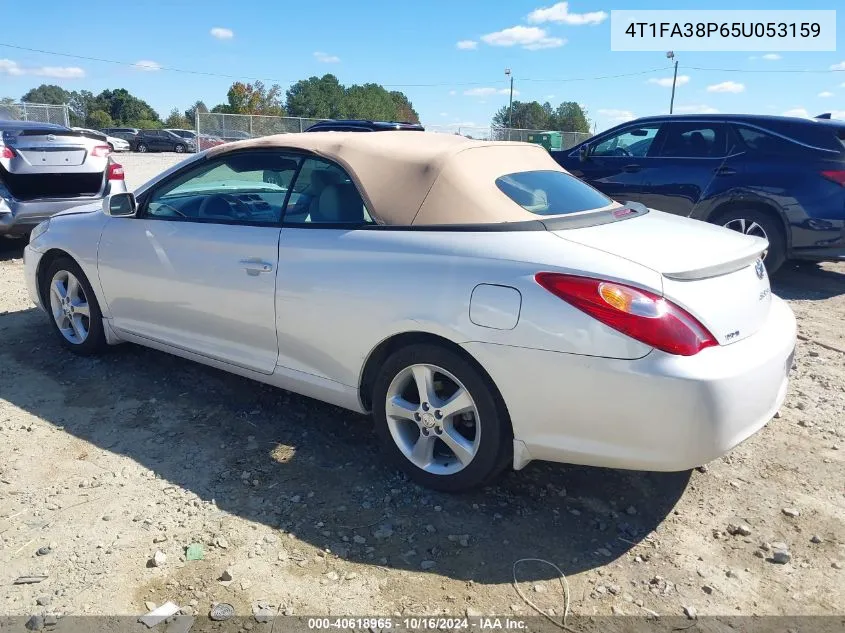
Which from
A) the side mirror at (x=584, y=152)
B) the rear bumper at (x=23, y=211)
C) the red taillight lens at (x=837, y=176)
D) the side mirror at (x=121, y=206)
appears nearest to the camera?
the side mirror at (x=121, y=206)

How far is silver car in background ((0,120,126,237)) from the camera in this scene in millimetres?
7066

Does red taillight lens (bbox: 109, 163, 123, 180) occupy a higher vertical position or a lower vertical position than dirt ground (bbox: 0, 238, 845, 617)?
higher

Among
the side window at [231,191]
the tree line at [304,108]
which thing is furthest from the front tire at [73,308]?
the tree line at [304,108]

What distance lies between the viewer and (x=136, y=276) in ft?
13.2

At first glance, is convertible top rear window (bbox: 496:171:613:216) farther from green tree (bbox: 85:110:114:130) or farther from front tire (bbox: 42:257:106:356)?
green tree (bbox: 85:110:114:130)

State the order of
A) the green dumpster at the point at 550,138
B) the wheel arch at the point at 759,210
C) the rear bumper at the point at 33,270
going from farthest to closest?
the green dumpster at the point at 550,138 → the wheel arch at the point at 759,210 → the rear bumper at the point at 33,270

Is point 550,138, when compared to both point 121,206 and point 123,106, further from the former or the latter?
point 123,106

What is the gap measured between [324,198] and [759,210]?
521 centimetres

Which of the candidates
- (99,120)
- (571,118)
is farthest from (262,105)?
(571,118)

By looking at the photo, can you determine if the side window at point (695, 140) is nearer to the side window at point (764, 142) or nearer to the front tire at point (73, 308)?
the side window at point (764, 142)

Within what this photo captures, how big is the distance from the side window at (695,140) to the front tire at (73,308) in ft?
20.0

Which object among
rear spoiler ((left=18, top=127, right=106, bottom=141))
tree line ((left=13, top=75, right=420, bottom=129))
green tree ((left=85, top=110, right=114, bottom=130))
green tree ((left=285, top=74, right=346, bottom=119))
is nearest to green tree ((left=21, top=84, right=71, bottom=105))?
tree line ((left=13, top=75, right=420, bottom=129))

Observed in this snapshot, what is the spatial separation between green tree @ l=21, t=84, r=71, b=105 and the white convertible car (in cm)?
11854

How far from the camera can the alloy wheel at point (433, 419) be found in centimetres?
286
